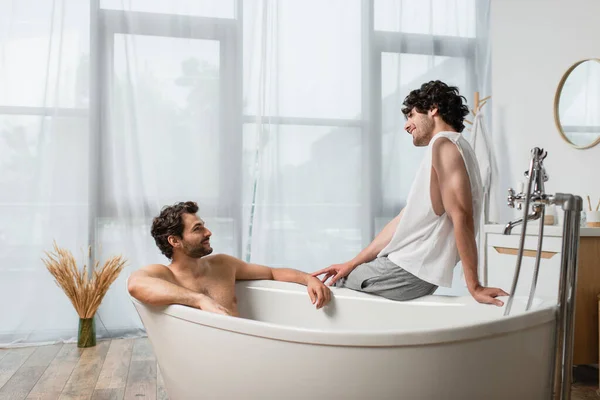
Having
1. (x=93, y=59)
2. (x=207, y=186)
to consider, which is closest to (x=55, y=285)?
(x=207, y=186)

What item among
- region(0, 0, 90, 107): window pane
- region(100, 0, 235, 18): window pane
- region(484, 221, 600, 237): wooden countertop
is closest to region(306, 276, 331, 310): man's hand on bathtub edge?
region(484, 221, 600, 237): wooden countertop

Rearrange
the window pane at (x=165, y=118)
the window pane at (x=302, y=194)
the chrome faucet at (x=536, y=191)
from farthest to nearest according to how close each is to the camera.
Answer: the window pane at (x=302, y=194) → the window pane at (x=165, y=118) → the chrome faucet at (x=536, y=191)

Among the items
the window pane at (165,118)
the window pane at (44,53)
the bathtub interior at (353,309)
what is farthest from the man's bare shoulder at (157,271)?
the window pane at (44,53)

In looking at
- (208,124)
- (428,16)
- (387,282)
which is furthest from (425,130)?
(428,16)

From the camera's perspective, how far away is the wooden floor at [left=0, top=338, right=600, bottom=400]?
253 cm

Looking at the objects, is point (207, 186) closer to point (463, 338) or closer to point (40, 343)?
point (40, 343)

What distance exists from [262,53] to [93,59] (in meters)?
1.03

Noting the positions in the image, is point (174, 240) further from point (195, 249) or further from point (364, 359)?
point (364, 359)

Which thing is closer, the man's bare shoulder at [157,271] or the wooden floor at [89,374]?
the man's bare shoulder at [157,271]

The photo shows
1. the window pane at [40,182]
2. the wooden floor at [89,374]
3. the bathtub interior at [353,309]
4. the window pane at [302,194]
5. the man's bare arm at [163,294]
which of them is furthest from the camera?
the window pane at [302,194]

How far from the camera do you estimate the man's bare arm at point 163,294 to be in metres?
1.94

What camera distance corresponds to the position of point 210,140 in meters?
3.72

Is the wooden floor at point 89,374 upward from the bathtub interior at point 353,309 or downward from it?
downward

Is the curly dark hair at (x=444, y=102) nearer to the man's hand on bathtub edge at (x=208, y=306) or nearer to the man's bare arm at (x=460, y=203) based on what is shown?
the man's bare arm at (x=460, y=203)
